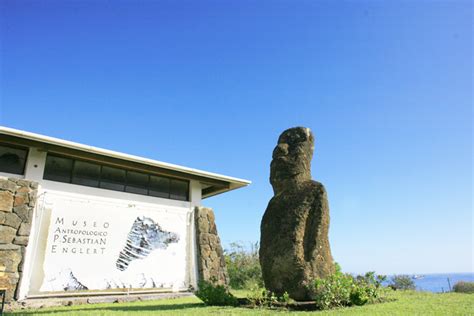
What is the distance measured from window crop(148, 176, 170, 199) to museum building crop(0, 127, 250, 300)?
4 centimetres

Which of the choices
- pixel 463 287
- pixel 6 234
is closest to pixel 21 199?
pixel 6 234

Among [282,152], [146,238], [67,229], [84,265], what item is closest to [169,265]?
[146,238]

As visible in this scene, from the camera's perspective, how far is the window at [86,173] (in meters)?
9.89

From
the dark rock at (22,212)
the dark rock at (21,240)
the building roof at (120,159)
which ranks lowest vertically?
the dark rock at (21,240)

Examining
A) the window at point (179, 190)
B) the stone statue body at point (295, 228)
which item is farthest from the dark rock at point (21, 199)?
the stone statue body at point (295, 228)

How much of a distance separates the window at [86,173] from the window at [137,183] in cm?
103

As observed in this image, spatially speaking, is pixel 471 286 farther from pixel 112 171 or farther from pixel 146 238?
pixel 112 171

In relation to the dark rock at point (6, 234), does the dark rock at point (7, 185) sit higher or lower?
higher

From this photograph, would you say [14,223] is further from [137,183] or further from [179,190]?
[179,190]

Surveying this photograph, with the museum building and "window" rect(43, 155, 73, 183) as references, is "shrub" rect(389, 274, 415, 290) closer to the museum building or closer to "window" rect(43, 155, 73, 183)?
the museum building

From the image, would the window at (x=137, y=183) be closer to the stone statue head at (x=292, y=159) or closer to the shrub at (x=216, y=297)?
the shrub at (x=216, y=297)

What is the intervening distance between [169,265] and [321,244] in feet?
20.2

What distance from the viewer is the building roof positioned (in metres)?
8.58

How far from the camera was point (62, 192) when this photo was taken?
9375 mm
